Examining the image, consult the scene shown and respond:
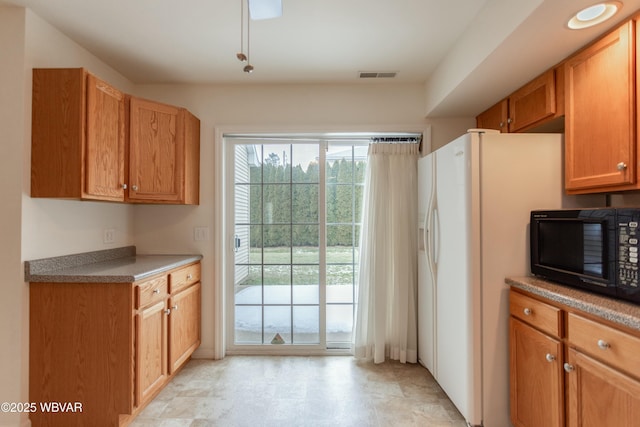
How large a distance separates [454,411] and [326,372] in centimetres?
99

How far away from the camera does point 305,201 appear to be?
126 inches

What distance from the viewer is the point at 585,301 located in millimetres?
1421

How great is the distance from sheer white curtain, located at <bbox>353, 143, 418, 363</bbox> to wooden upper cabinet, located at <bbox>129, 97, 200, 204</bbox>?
1.57 m

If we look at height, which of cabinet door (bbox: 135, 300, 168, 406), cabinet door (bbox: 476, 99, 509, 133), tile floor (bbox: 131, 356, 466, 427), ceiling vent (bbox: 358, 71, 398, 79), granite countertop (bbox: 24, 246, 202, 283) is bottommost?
tile floor (bbox: 131, 356, 466, 427)

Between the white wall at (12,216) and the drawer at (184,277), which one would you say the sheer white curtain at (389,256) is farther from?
the white wall at (12,216)

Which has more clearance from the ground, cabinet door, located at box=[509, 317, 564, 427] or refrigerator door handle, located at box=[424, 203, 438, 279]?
refrigerator door handle, located at box=[424, 203, 438, 279]

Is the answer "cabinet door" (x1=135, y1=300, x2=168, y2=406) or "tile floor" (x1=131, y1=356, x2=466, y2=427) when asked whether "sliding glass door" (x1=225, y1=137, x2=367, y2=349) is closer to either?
"tile floor" (x1=131, y1=356, x2=466, y2=427)

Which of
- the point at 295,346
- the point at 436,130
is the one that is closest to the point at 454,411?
the point at 295,346

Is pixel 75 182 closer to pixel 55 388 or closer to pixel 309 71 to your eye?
pixel 55 388

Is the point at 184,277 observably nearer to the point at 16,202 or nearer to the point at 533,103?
the point at 16,202

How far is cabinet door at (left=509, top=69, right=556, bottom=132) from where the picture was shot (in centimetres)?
203

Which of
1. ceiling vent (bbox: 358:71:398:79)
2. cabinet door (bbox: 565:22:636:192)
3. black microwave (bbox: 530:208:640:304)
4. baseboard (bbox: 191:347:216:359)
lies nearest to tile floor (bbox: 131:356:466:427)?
baseboard (bbox: 191:347:216:359)

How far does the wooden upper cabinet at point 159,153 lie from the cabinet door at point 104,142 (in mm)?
104

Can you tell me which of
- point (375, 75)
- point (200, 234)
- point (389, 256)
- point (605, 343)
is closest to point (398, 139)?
point (375, 75)
